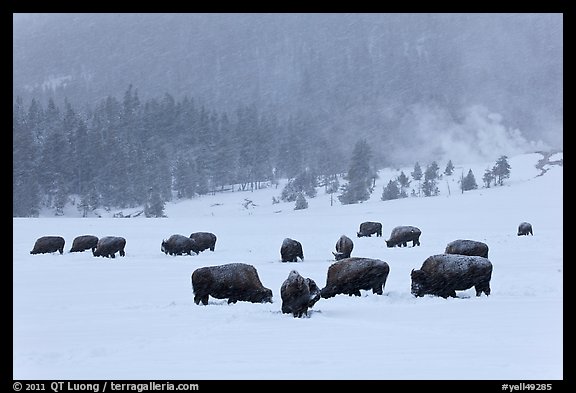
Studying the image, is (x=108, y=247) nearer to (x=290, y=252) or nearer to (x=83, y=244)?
(x=83, y=244)

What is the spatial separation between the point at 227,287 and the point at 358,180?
74.3 metres

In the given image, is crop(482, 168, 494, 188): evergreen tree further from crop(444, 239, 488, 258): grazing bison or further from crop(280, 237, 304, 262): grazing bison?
crop(444, 239, 488, 258): grazing bison

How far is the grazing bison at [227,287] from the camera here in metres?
12.8

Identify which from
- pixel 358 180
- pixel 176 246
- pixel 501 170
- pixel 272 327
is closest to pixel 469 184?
pixel 501 170

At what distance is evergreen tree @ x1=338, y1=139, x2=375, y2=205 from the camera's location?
8250 centimetres

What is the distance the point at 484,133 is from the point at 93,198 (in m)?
136

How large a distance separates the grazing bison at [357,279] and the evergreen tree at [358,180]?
68.2 metres

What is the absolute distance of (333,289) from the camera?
45.2 feet

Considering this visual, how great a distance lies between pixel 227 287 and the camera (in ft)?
42.4

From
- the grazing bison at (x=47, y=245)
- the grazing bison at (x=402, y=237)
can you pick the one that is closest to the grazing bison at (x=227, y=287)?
the grazing bison at (x=47, y=245)

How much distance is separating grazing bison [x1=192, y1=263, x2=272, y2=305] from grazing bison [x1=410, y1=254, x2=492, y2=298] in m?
3.89

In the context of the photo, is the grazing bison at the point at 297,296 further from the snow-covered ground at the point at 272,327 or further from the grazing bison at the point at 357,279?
the grazing bison at the point at 357,279
